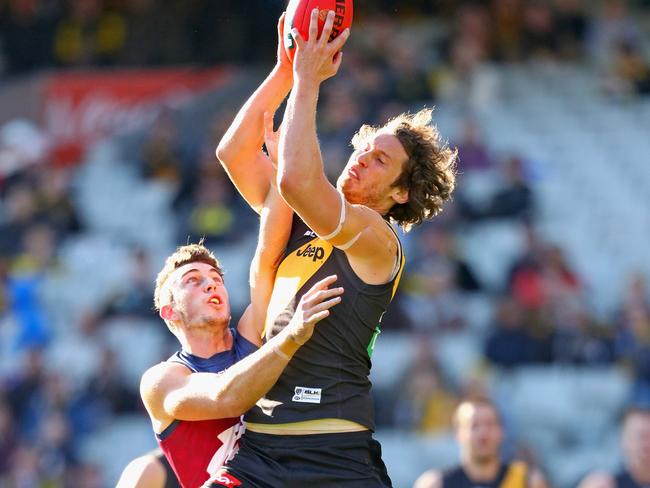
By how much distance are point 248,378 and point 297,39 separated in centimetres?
124

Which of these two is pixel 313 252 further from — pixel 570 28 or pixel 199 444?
pixel 570 28

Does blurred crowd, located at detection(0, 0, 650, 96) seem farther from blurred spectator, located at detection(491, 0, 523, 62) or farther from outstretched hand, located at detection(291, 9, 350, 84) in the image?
outstretched hand, located at detection(291, 9, 350, 84)

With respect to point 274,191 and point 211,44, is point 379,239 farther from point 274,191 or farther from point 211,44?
point 211,44

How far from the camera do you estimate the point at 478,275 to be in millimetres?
12125

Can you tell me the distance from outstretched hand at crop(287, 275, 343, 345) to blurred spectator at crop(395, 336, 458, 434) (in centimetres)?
584

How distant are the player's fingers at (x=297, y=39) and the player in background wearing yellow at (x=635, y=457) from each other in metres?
3.49

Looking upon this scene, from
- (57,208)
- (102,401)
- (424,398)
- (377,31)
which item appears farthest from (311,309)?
(377,31)

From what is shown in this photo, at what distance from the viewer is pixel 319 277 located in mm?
5191

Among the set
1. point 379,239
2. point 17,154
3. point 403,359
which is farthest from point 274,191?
point 17,154

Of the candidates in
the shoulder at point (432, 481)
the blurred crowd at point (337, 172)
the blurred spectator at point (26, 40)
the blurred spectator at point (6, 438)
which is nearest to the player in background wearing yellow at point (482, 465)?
the shoulder at point (432, 481)

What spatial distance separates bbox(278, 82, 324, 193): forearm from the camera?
4.93 meters

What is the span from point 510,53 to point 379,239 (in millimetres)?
10781

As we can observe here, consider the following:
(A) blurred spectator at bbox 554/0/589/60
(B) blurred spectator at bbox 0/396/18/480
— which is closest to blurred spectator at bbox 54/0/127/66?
(A) blurred spectator at bbox 554/0/589/60

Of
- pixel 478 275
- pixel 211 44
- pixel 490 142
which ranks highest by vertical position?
pixel 211 44
